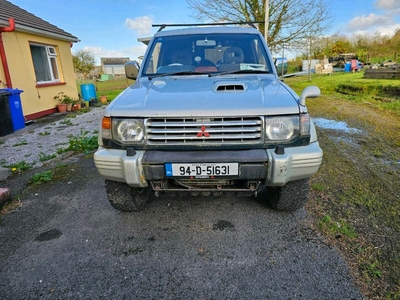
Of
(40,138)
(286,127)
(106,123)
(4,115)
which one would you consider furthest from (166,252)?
(4,115)

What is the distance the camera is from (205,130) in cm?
228

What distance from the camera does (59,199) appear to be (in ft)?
11.3

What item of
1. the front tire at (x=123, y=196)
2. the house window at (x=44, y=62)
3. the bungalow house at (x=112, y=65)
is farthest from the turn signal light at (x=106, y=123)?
the bungalow house at (x=112, y=65)

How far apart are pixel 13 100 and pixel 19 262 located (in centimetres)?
629

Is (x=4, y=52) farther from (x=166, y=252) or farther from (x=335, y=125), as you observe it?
(x=335, y=125)

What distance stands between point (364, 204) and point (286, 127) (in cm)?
152

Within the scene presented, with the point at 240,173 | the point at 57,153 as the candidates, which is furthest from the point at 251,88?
the point at 57,153

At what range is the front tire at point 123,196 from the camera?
276 centimetres

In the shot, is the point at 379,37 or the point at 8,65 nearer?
the point at 8,65

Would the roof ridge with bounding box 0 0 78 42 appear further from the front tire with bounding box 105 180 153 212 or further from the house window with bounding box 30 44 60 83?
the front tire with bounding box 105 180 153 212

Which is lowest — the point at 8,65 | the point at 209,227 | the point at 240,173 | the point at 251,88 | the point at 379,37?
the point at 209,227

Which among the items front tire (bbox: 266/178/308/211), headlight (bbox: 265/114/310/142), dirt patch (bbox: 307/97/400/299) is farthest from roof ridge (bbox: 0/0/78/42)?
dirt patch (bbox: 307/97/400/299)

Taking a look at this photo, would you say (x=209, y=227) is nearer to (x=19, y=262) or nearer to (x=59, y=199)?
(x=19, y=262)

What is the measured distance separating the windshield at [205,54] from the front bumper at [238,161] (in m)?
1.38
